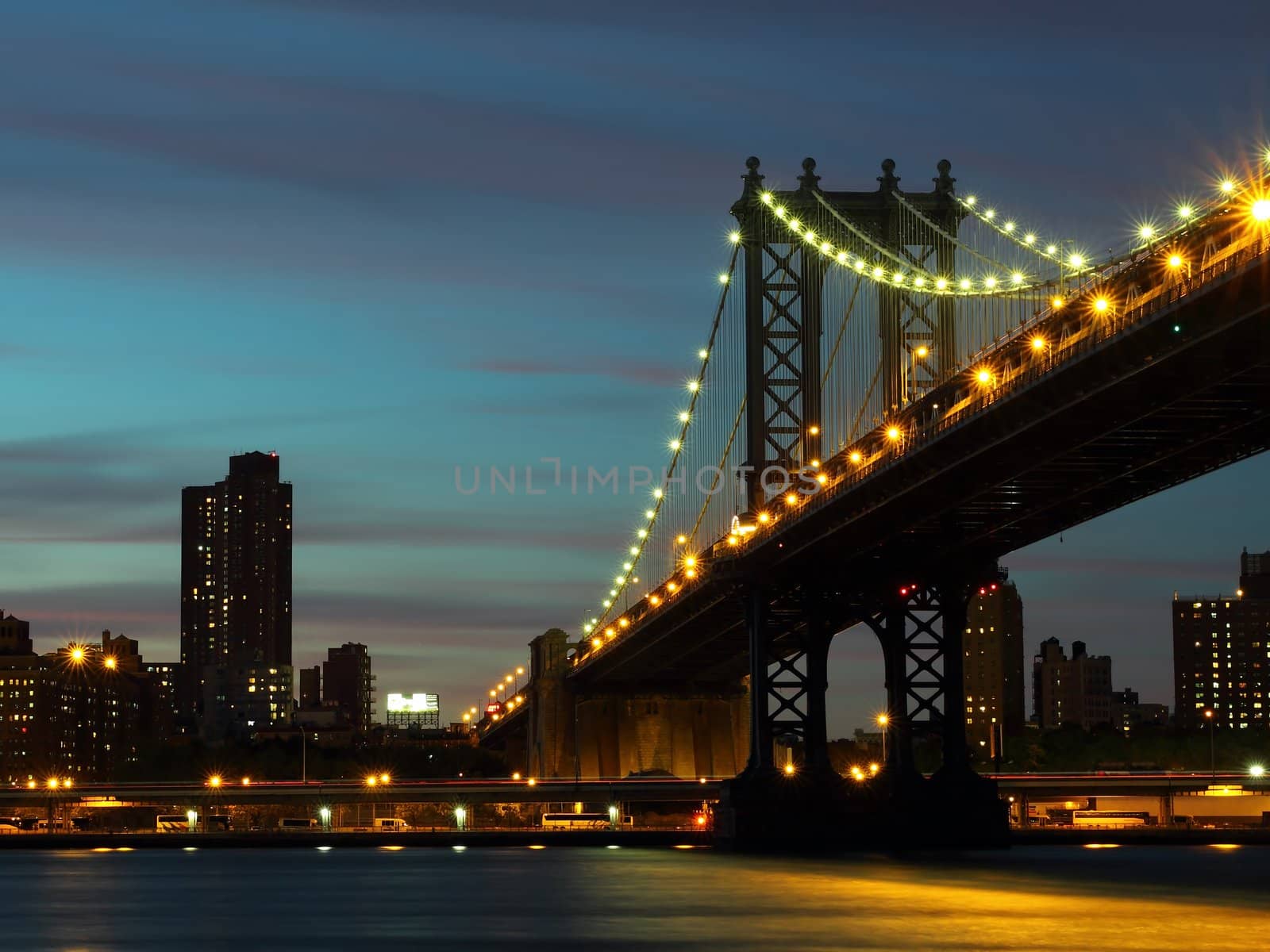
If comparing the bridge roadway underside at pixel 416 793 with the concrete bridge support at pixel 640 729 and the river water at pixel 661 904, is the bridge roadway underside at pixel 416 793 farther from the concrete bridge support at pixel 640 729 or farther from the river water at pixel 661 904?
the river water at pixel 661 904

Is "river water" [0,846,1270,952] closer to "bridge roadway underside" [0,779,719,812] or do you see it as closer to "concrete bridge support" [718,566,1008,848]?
"concrete bridge support" [718,566,1008,848]

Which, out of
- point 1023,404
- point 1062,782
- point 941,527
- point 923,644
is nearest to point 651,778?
point 1062,782

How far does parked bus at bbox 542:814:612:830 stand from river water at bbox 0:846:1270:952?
80.6 feet

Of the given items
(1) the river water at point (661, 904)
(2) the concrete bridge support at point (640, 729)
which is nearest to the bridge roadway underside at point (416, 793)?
(2) the concrete bridge support at point (640, 729)

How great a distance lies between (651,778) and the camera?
402 feet

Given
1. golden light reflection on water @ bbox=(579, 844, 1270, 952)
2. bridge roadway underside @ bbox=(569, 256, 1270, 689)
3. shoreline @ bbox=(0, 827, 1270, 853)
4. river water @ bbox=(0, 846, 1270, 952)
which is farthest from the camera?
shoreline @ bbox=(0, 827, 1270, 853)

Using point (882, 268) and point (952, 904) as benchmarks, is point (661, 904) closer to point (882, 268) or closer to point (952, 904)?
point (952, 904)

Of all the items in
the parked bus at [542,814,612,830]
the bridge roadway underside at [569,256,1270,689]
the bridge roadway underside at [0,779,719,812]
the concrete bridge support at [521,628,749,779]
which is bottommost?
the parked bus at [542,814,612,830]

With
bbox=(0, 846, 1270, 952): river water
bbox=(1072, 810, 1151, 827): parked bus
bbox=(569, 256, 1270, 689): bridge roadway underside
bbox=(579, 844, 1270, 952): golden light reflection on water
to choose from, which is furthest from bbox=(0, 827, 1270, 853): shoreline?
bbox=(579, 844, 1270, 952): golden light reflection on water

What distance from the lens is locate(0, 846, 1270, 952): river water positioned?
46.7 m

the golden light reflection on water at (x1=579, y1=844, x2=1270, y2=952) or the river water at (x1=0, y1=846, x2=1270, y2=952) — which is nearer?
the golden light reflection on water at (x1=579, y1=844, x2=1270, y2=952)

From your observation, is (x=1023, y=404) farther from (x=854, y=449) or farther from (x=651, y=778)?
(x=651, y=778)

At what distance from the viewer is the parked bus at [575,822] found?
361 feet

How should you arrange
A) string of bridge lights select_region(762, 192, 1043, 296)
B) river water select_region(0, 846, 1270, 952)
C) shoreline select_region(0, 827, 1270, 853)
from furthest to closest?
1. shoreline select_region(0, 827, 1270, 853)
2. string of bridge lights select_region(762, 192, 1043, 296)
3. river water select_region(0, 846, 1270, 952)
